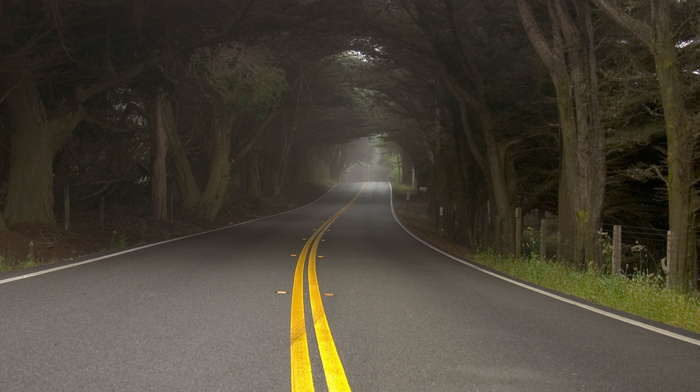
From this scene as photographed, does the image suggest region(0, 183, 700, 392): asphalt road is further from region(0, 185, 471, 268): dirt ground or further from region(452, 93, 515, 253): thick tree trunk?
region(452, 93, 515, 253): thick tree trunk

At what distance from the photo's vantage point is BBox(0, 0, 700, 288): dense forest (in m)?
12.2

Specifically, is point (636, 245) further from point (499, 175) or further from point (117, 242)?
point (117, 242)

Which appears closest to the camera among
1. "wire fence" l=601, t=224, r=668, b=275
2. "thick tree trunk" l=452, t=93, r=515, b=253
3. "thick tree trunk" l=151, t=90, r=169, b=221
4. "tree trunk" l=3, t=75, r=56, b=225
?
"tree trunk" l=3, t=75, r=56, b=225

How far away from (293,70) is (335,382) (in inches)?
934

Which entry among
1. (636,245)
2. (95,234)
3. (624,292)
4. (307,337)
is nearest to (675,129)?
(624,292)

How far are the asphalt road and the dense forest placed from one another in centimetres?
460

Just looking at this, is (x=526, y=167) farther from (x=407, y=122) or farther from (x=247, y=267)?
(x=407, y=122)

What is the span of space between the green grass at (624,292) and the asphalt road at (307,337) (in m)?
0.77

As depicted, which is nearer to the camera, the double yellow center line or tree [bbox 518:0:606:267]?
the double yellow center line

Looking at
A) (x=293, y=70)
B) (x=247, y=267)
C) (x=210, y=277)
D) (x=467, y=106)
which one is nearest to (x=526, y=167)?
(x=467, y=106)

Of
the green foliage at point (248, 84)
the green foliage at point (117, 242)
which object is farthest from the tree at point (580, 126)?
the green foliage at point (117, 242)

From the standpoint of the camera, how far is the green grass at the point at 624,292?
7508mm

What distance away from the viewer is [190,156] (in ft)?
103

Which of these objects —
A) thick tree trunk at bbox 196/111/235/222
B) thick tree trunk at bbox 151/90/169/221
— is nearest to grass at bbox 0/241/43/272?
thick tree trunk at bbox 151/90/169/221
